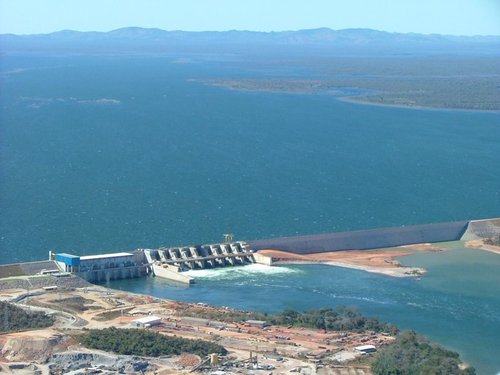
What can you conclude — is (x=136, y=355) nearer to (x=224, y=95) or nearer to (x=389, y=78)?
(x=224, y=95)

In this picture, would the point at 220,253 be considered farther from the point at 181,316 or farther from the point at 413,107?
the point at 413,107

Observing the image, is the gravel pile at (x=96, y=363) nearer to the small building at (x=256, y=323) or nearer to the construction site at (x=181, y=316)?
the construction site at (x=181, y=316)

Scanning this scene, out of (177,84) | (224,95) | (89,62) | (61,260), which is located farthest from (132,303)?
(89,62)

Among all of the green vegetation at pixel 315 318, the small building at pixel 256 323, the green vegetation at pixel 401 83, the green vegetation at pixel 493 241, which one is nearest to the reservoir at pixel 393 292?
the green vegetation at pixel 315 318

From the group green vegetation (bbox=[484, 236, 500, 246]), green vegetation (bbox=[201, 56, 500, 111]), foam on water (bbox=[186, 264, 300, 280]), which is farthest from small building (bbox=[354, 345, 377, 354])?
green vegetation (bbox=[201, 56, 500, 111])

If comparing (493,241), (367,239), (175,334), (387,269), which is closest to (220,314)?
(175,334)

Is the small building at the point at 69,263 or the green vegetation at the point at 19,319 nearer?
the green vegetation at the point at 19,319
